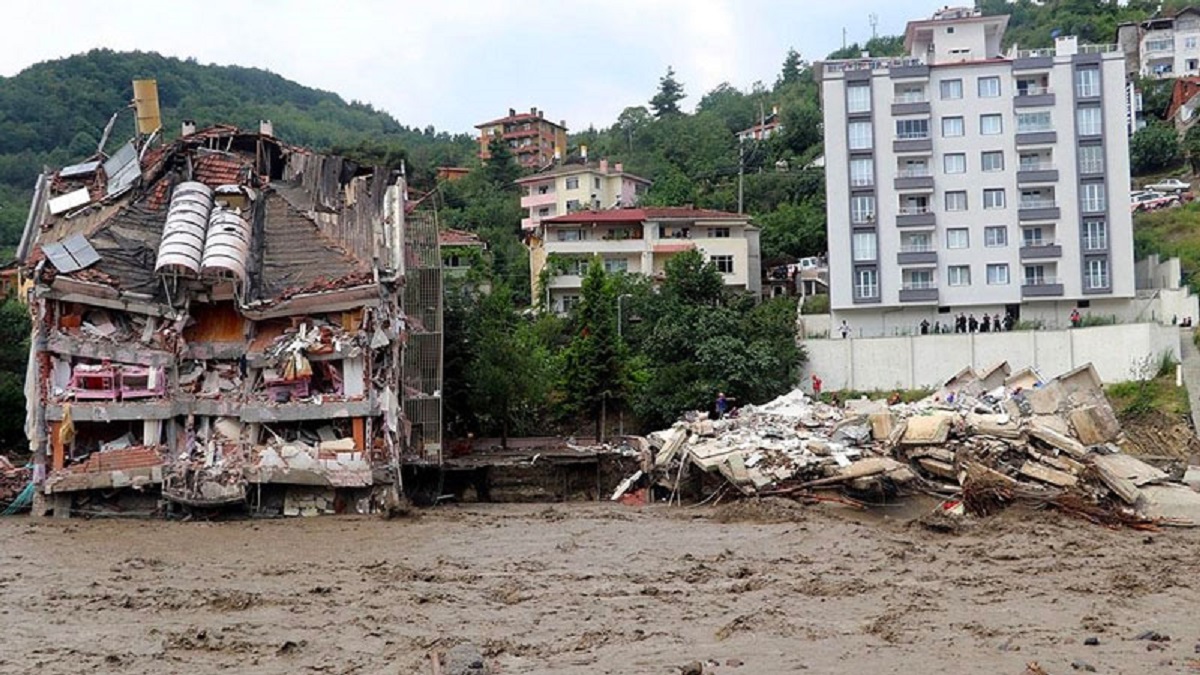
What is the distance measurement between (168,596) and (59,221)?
19.5 m

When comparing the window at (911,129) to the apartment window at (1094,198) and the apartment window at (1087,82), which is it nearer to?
the apartment window at (1087,82)

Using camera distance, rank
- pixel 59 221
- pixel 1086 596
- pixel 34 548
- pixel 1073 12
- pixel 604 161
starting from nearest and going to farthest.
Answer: pixel 1086 596 → pixel 34 548 → pixel 59 221 → pixel 604 161 → pixel 1073 12

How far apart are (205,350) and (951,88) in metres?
40.2

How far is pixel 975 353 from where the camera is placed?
48.1 metres

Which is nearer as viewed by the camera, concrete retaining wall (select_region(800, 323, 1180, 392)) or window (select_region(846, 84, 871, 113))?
concrete retaining wall (select_region(800, 323, 1180, 392))

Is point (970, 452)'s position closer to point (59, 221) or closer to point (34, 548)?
point (34, 548)

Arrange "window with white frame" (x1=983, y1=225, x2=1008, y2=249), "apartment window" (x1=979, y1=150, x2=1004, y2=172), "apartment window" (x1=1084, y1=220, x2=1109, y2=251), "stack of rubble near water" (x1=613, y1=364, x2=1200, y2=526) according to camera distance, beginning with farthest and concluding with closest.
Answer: "apartment window" (x1=979, y1=150, x2=1004, y2=172) → "window with white frame" (x1=983, y1=225, x2=1008, y2=249) → "apartment window" (x1=1084, y1=220, x2=1109, y2=251) → "stack of rubble near water" (x1=613, y1=364, x2=1200, y2=526)

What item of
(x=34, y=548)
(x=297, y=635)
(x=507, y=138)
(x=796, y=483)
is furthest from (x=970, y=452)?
(x=507, y=138)

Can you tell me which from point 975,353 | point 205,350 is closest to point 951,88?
point 975,353

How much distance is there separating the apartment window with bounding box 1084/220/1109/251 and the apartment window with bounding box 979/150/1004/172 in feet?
16.1

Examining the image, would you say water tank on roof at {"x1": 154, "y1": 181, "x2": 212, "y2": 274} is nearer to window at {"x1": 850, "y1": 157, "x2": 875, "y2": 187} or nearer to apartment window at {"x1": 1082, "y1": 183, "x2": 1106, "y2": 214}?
window at {"x1": 850, "y1": 157, "x2": 875, "y2": 187}

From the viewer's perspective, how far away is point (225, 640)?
14984 mm

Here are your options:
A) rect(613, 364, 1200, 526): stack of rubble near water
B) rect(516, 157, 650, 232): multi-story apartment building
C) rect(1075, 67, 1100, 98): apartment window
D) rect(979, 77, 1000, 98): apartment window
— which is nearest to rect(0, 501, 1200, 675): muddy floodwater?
rect(613, 364, 1200, 526): stack of rubble near water

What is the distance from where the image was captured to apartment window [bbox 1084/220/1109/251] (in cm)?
5647
